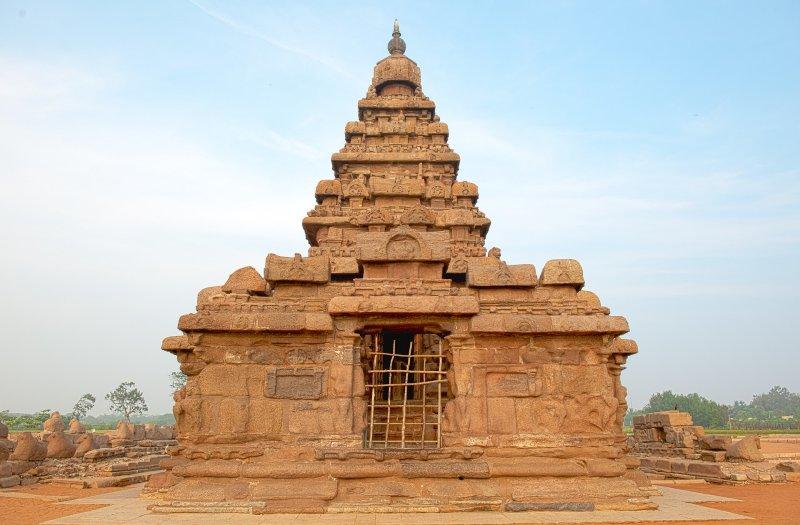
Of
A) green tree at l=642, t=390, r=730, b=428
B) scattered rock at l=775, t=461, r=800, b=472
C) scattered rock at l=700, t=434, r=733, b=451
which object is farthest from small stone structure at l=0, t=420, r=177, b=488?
green tree at l=642, t=390, r=730, b=428

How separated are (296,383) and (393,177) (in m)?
11.2

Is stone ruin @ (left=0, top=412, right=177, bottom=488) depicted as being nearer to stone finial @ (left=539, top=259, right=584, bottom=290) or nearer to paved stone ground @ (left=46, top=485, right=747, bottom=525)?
paved stone ground @ (left=46, top=485, right=747, bottom=525)

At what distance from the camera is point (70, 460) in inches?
719

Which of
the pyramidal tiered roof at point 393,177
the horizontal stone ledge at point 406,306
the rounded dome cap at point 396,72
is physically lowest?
the horizontal stone ledge at point 406,306

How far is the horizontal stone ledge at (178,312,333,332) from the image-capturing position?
28.3 ft

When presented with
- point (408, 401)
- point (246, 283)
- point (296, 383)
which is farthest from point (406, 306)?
point (408, 401)

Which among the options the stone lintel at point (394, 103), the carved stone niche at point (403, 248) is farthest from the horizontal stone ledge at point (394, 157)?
the carved stone niche at point (403, 248)

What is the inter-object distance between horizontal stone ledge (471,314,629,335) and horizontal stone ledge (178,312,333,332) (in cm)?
261

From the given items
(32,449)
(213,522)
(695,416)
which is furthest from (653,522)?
(695,416)

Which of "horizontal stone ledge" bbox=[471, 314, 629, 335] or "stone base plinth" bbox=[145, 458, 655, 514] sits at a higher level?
Answer: "horizontal stone ledge" bbox=[471, 314, 629, 335]

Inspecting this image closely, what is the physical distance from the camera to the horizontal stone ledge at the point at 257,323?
8.63 metres

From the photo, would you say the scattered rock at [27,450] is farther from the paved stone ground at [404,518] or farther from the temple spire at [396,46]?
the temple spire at [396,46]

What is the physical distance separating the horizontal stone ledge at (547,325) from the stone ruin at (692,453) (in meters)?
8.37

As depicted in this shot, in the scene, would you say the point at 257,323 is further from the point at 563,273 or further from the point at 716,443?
the point at 716,443
